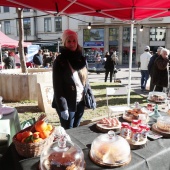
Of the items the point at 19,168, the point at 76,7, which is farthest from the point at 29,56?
the point at 19,168

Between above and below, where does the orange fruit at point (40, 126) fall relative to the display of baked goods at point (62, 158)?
above

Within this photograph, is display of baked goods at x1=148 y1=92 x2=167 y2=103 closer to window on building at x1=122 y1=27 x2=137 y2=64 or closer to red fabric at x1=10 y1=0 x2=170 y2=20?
red fabric at x1=10 y1=0 x2=170 y2=20

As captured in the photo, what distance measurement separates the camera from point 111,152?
1508 mm

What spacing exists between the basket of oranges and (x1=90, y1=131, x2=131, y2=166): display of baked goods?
42 cm

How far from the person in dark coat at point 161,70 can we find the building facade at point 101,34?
63.2 ft

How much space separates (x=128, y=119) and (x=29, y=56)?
14892 mm

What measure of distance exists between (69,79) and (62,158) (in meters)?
1.32

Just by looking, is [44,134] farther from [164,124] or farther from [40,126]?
[164,124]

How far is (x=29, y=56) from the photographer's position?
52.8 feet

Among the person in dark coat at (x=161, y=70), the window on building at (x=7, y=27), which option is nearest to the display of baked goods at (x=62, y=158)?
the person in dark coat at (x=161, y=70)

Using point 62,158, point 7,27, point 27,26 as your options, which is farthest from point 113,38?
point 62,158

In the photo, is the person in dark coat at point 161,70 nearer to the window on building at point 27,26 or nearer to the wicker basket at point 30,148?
the wicker basket at point 30,148

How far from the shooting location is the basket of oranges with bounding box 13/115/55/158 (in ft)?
5.21

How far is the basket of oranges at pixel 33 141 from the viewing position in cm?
159
